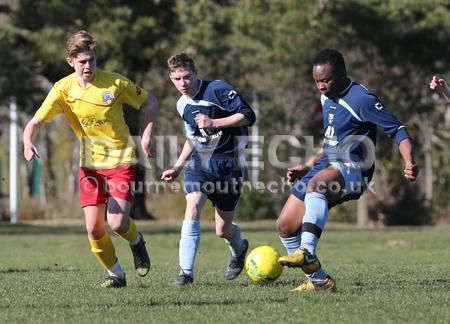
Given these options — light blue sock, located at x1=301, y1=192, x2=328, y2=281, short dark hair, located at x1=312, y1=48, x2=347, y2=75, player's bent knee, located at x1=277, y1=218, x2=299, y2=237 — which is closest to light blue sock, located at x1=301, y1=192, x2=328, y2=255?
light blue sock, located at x1=301, y1=192, x2=328, y2=281

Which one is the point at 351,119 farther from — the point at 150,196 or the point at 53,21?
the point at 150,196

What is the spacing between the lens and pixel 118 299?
27.6ft

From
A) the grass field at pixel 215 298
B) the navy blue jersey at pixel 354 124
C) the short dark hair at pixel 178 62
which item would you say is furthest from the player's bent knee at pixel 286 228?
the short dark hair at pixel 178 62

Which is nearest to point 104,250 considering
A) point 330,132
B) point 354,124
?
point 330,132

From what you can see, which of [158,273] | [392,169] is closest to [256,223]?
[392,169]

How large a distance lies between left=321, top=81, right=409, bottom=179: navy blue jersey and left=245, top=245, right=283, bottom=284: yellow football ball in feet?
3.94

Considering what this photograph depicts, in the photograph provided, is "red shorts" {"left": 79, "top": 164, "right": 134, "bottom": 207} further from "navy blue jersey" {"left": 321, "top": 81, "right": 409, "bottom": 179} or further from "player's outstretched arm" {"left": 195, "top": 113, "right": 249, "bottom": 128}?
"navy blue jersey" {"left": 321, "top": 81, "right": 409, "bottom": 179}

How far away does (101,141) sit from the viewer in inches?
380

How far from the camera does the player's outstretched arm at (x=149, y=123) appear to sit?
9.34 m

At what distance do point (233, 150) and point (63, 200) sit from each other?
1223 inches

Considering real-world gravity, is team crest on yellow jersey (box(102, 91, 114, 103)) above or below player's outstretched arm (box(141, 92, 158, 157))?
above

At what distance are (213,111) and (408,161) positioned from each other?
2394mm

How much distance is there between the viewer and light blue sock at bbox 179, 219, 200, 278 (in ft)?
31.7

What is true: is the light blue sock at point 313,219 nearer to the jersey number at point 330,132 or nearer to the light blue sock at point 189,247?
the jersey number at point 330,132
